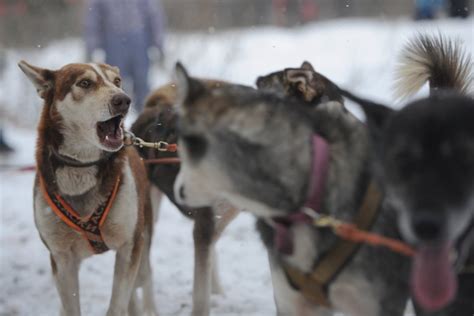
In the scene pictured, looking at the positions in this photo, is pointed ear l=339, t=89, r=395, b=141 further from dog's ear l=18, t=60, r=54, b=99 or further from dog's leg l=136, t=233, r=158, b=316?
dog's leg l=136, t=233, r=158, b=316

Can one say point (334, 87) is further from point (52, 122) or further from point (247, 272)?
point (247, 272)

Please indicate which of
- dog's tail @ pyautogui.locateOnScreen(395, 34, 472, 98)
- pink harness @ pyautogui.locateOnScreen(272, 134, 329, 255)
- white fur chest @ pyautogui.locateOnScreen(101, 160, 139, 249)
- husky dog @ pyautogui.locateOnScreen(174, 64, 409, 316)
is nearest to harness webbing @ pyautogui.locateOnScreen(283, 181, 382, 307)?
husky dog @ pyautogui.locateOnScreen(174, 64, 409, 316)

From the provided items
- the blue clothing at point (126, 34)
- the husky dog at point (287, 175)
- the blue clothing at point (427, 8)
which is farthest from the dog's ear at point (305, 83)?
the blue clothing at point (427, 8)

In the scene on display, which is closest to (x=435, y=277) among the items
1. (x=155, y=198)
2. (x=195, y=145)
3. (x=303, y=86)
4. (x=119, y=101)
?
(x=195, y=145)

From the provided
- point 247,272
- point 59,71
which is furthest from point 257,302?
point 59,71

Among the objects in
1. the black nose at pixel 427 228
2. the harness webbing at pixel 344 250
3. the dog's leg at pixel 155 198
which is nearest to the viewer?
the black nose at pixel 427 228

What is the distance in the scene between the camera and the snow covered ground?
14.3ft

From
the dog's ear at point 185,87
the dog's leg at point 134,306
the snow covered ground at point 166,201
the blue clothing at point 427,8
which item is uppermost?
the dog's ear at point 185,87

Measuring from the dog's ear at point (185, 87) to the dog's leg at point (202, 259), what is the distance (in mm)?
1477

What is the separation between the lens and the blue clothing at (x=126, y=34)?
7720 mm

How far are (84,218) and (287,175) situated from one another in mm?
1443

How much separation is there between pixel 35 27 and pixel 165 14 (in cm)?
211

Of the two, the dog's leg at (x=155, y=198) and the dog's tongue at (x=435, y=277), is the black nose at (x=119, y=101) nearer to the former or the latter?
the dog's leg at (x=155, y=198)

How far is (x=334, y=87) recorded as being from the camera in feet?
9.73
